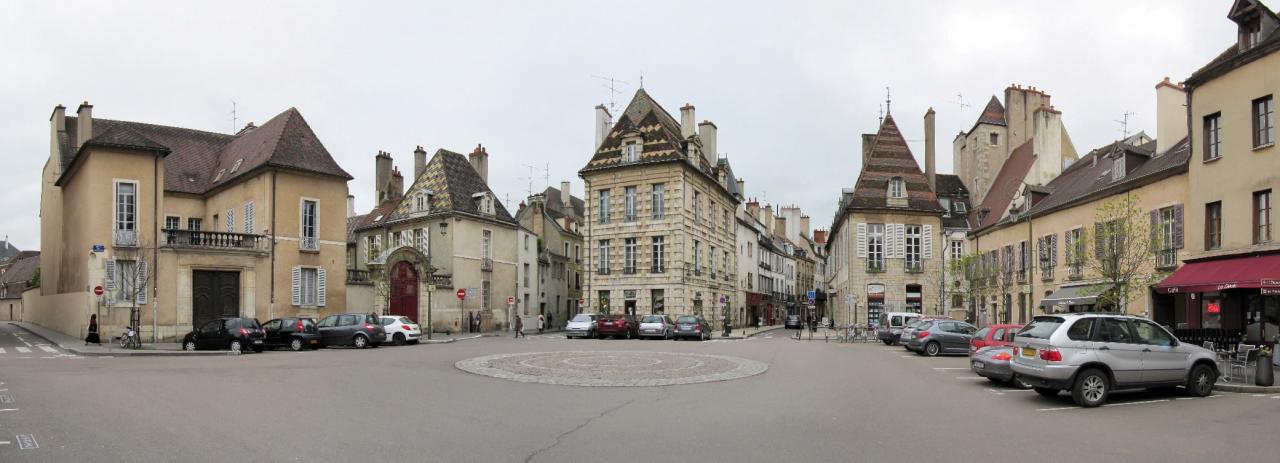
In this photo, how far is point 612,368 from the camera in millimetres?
18734

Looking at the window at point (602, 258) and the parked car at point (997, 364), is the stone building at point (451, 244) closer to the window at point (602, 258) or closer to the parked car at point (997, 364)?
the window at point (602, 258)

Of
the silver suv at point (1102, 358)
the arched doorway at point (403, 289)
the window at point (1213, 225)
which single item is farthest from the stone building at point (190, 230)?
the window at point (1213, 225)

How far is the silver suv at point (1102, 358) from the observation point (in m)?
12.2

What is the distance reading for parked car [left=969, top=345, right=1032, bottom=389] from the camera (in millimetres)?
14703

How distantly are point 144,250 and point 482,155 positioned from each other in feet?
81.1

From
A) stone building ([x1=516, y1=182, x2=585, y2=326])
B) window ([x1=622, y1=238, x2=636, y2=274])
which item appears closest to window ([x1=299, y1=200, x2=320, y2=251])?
window ([x1=622, y1=238, x2=636, y2=274])

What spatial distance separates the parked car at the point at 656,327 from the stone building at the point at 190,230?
13.3 meters

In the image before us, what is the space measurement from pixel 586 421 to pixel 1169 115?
90.0 ft

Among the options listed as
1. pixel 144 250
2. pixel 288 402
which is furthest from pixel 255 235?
pixel 288 402

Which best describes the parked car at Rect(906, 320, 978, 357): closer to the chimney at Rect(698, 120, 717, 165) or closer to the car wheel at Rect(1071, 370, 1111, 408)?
the car wheel at Rect(1071, 370, 1111, 408)

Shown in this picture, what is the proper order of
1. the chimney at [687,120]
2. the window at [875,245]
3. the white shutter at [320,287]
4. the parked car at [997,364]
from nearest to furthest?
the parked car at [997,364]
the white shutter at [320,287]
the window at [875,245]
the chimney at [687,120]

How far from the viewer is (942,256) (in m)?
49.6

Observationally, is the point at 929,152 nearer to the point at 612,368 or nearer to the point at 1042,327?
the point at 612,368

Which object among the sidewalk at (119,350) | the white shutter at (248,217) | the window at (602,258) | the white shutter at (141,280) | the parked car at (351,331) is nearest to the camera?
the sidewalk at (119,350)
